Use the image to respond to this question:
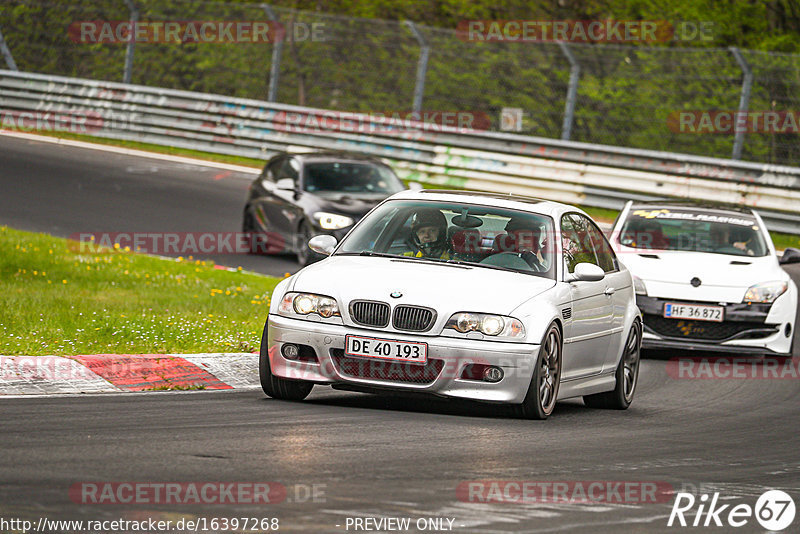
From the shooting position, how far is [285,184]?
63.6 feet

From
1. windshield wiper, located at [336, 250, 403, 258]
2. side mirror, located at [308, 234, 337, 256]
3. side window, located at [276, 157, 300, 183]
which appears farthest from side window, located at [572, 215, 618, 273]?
side window, located at [276, 157, 300, 183]

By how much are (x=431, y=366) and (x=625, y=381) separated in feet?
8.08

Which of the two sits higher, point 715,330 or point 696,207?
point 696,207

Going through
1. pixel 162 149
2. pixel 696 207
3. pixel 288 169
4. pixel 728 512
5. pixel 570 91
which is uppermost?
pixel 570 91

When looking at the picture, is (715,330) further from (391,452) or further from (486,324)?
(391,452)

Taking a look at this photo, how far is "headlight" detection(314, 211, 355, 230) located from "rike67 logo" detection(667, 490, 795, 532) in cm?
1137

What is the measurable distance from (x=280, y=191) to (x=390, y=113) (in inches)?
341

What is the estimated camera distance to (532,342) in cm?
884

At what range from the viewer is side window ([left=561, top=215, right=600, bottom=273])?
10031 millimetres

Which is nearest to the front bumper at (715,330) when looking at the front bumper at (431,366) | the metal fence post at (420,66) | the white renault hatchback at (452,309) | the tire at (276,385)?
the white renault hatchback at (452,309)

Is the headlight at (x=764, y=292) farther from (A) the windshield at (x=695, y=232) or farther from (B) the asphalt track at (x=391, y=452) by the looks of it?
(B) the asphalt track at (x=391, y=452)

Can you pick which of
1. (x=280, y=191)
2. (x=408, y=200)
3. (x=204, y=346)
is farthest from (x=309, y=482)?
(x=280, y=191)

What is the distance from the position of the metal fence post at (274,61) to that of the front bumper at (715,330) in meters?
16.7

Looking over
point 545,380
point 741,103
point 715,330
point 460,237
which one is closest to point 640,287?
point 715,330
